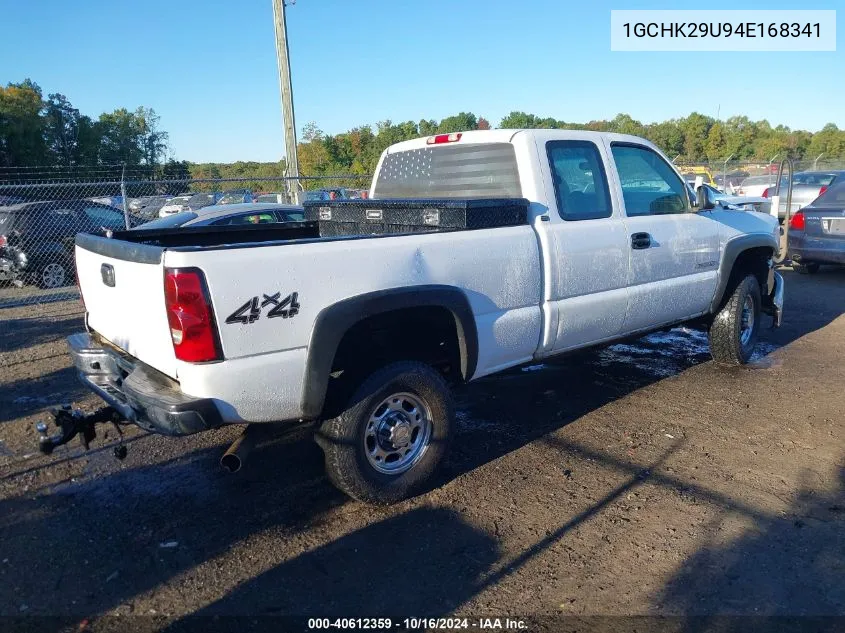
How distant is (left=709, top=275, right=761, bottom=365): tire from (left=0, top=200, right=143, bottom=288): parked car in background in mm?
9924

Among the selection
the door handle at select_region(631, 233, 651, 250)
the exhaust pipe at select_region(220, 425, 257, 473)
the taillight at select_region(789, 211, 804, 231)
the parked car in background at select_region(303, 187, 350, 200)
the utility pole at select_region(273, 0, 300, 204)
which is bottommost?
the exhaust pipe at select_region(220, 425, 257, 473)

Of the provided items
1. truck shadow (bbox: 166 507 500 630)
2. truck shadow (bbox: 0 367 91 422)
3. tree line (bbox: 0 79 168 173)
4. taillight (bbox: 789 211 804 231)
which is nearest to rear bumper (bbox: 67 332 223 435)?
truck shadow (bbox: 166 507 500 630)

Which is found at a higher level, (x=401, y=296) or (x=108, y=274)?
(x=108, y=274)

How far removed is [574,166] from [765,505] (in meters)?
2.46

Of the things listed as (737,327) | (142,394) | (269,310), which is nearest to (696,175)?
(737,327)

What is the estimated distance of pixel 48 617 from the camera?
2826mm

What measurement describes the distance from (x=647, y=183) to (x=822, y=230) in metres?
6.85

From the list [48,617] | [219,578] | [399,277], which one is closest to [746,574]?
[399,277]

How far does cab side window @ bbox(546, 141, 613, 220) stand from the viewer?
4492 millimetres

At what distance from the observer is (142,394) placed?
3.11 m

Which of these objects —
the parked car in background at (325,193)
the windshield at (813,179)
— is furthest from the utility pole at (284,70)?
the windshield at (813,179)

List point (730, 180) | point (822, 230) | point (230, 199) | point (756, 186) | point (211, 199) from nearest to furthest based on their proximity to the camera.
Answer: point (822, 230) → point (230, 199) → point (211, 199) → point (756, 186) → point (730, 180)

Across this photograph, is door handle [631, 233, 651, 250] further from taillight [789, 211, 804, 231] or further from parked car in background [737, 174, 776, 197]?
parked car in background [737, 174, 776, 197]

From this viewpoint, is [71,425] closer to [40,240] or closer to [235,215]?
[235,215]
